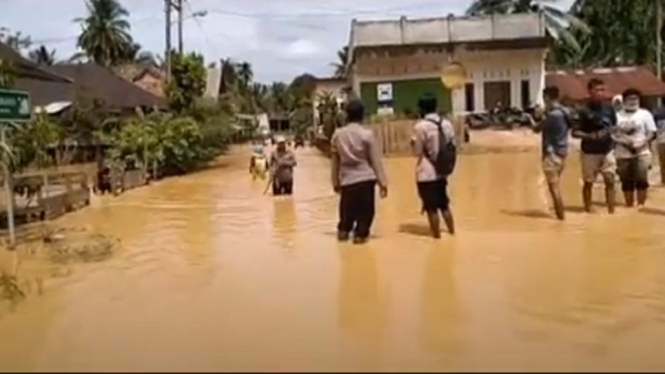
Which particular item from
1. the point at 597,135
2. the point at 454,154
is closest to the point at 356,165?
the point at 454,154

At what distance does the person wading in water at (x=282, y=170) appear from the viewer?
18375mm

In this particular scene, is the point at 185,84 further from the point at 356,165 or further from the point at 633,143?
the point at 356,165

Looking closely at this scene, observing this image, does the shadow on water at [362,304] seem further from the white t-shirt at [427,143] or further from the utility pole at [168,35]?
the utility pole at [168,35]

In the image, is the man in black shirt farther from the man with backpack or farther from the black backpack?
the black backpack

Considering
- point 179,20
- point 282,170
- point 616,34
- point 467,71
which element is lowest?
point 282,170

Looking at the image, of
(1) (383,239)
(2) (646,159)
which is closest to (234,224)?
(1) (383,239)

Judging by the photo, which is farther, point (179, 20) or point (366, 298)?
point (179, 20)

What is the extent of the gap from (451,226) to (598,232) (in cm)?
180

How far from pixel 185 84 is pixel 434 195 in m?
27.5

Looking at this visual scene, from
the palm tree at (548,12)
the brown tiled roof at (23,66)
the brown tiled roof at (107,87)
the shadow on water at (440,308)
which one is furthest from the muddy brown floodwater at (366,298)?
the palm tree at (548,12)

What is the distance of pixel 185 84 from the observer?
3700 cm

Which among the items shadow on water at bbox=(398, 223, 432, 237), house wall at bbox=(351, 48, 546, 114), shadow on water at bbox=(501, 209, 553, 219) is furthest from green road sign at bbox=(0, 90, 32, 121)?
house wall at bbox=(351, 48, 546, 114)

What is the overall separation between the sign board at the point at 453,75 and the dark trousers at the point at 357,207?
25.3 meters

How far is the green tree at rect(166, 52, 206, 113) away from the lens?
3659 cm
